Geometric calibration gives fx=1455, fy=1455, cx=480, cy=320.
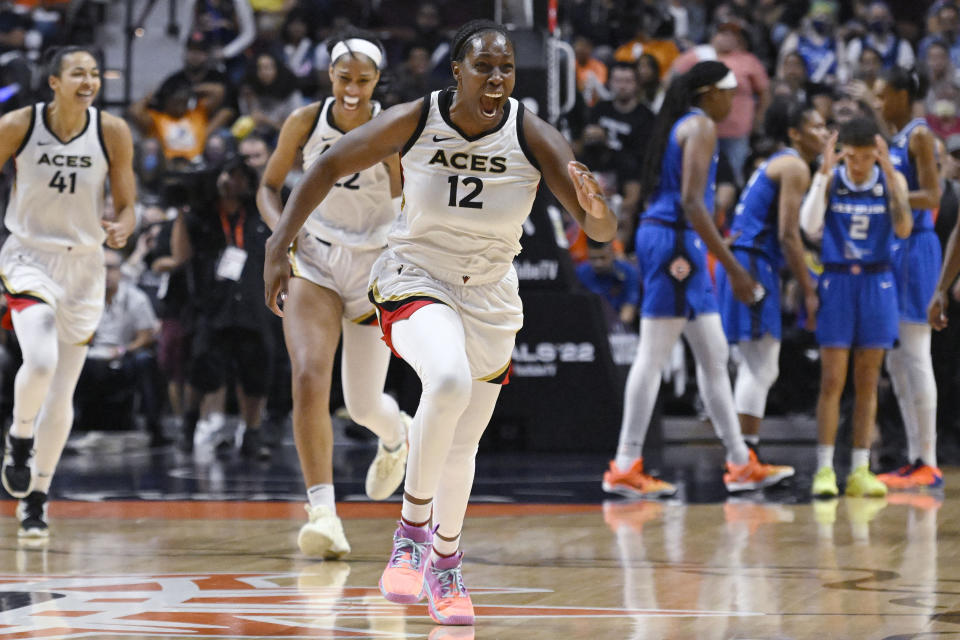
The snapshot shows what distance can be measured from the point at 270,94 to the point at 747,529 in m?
8.43

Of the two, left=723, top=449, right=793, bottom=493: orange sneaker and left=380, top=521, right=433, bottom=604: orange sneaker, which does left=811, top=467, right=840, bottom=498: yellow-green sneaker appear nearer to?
left=723, top=449, right=793, bottom=493: orange sneaker

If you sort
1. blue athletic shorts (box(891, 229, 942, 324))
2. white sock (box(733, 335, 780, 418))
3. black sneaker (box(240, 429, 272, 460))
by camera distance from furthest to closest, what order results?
1. black sneaker (box(240, 429, 272, 460))
2. blue athletic shorts (box(891, 229, 942, 324))
3. white sock (box(733, 335, 780, 418))

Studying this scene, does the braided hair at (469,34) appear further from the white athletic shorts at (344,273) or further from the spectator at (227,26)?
the spectator at (227,26)

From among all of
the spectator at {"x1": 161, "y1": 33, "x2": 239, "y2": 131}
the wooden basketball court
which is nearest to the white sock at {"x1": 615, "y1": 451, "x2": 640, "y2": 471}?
the wooden basketball court

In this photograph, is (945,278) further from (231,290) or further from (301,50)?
(301,50)

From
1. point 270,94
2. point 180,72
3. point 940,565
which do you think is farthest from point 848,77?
point 940,565

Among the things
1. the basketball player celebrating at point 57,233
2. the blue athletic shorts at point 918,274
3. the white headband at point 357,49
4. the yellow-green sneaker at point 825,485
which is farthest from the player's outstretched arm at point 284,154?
the blue athletic shorts at point 918,274

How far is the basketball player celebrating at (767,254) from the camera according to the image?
771 cm

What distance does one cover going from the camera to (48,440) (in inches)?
243

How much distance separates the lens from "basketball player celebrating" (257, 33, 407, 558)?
5.36 meters

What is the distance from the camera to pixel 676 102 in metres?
7.46

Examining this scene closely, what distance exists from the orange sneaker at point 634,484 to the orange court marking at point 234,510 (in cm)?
34

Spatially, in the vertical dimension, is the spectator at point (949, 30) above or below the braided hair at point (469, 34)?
above

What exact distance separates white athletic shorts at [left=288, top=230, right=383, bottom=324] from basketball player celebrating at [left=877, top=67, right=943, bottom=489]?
3.53 meters
